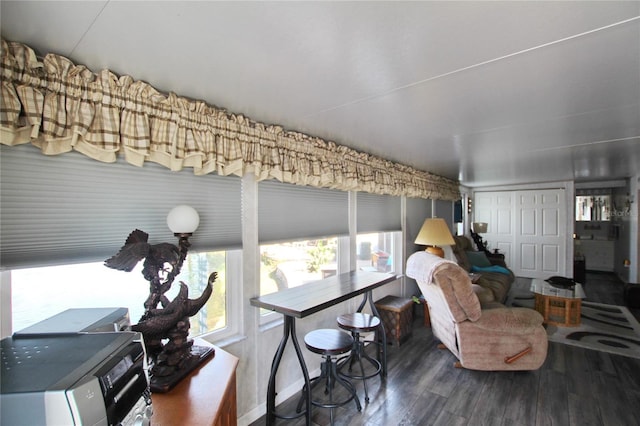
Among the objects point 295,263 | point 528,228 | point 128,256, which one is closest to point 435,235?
point 295,263

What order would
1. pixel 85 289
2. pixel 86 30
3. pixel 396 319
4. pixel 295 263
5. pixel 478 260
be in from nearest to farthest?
pixel 86 30 → pixel 85 289 → pixel 295 263 → pixel 396 319 → pixel 478 260

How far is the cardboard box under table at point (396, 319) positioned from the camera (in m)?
3.32

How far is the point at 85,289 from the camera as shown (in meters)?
1.48

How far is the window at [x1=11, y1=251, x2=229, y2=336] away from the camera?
50.8 inches

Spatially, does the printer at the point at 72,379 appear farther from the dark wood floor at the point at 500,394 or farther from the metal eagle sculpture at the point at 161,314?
the dark wood floor at the point at 500,394

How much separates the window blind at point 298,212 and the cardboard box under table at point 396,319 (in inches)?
42.4

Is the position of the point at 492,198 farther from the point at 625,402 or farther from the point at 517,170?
the point at 625,402

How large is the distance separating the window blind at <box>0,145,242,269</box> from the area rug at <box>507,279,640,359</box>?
14.1ft

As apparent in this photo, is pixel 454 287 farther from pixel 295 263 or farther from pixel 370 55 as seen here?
pixel 370 55

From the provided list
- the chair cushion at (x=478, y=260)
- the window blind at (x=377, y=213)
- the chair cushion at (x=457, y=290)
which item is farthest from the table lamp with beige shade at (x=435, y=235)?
the chair cushion at (x=478, y=260)

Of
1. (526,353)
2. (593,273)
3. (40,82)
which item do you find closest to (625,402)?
(526,353)

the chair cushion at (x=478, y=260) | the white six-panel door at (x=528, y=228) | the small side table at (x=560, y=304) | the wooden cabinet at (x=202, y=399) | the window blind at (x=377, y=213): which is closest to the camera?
the wooden cabinet at (x=202, y=399)

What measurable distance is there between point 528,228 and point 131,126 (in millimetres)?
7648

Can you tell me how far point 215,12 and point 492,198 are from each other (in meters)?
7.58
